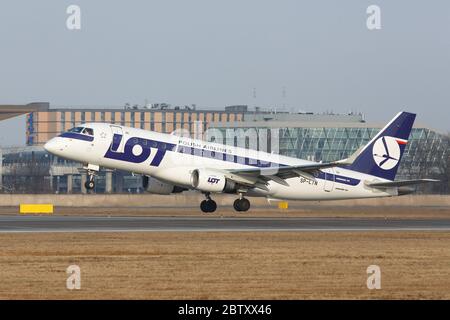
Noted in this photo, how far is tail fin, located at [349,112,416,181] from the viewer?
185ft

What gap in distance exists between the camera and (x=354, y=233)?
3703 centimetres

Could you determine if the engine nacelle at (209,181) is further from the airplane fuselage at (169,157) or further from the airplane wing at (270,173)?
the airplane wing at (270,173)

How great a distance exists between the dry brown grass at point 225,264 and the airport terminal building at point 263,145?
62.1 m

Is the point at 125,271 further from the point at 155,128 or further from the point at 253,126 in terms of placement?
the point at 155,128

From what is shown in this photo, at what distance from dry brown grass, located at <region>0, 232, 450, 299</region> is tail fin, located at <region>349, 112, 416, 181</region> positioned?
20.1m

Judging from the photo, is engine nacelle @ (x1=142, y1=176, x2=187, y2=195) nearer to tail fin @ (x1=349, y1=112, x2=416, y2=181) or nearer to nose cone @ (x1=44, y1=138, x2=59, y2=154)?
nose cone @ (x1=44, y1=138, x2=59, y2=154)

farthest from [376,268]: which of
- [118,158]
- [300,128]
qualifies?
[300,128]

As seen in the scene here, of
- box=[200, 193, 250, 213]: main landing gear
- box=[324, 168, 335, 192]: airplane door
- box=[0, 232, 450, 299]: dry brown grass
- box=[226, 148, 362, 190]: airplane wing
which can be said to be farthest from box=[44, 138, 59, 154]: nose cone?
box=[0, 232, 450, 299]: dry brown grass

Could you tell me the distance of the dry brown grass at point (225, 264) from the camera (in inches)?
793

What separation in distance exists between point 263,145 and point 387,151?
204ft

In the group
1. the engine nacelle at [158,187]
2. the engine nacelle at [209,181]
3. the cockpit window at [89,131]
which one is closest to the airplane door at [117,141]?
the cockpit window at [89,131]

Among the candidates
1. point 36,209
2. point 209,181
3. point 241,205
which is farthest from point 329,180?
point 36,209

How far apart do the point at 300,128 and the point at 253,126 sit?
20.8 ft

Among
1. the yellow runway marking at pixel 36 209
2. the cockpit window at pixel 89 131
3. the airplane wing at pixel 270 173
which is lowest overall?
the yellow runway marking at pixel 36 209
